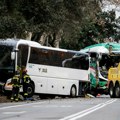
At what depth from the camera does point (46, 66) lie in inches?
1268

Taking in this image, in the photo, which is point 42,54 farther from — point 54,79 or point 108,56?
point 108,56

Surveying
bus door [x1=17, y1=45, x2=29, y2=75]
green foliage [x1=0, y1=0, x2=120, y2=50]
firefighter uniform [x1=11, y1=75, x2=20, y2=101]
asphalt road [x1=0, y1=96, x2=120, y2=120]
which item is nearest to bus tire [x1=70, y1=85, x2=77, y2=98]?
green foliage [x1=0, y1=0, x2=120, y2=50]

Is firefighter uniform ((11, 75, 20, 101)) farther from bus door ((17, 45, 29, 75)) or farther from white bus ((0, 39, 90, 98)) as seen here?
bus door ((17, 45, 29, 75))

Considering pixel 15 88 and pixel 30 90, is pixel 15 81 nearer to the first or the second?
pixel 15 88

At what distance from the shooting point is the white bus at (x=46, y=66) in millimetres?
29812

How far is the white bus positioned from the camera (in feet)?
97.8

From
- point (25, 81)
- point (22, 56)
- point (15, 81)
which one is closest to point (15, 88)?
point (15, 81)

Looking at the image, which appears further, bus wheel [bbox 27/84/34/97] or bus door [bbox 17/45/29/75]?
bus wheel [bbox 27/84/34/97]

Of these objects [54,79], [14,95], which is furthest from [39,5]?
[54,79]

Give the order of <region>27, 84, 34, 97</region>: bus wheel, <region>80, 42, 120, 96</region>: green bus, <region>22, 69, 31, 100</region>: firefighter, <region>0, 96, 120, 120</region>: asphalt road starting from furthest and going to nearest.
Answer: <region>80, 42, 120, 96</region>: green bus
<region>27, 84, 34, 97</region>: bus wheel
<region>22, 69, 31, 100</region>: firefighter
<region>0, 96, 120, 120</region>: asphalt road

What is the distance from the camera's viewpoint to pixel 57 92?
33.3m

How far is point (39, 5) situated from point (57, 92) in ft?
26.8

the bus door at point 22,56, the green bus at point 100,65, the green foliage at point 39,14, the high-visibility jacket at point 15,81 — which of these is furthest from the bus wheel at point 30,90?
the green bus at point 100,65

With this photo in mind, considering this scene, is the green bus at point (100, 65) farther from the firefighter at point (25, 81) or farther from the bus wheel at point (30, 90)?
the firefighter at point (25, 81)
